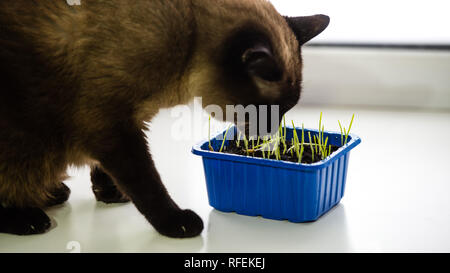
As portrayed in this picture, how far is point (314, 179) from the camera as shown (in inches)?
40.0

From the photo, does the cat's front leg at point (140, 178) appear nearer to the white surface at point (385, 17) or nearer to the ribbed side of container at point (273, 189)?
the ribbed side of container at point (273, 189)

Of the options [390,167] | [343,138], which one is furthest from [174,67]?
[390,167]

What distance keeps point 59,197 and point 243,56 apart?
0.52m

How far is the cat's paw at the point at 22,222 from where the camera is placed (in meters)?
1.04

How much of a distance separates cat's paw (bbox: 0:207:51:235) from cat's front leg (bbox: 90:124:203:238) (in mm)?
176

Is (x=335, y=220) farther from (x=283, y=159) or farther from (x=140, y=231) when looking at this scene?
(x=140, y=231)

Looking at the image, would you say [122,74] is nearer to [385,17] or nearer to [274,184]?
[274,184]

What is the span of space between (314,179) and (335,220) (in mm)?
129

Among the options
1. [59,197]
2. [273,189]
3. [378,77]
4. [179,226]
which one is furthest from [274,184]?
[378,77]

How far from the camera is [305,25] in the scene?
A: 3.60 ft

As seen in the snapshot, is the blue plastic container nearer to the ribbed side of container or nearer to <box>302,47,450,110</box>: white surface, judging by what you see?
the ribbed side of container

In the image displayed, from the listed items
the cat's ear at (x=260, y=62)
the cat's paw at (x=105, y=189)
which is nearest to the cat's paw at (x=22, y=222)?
the cat's paw at (x=105, y=189)

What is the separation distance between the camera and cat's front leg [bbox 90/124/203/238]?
98 centimetres

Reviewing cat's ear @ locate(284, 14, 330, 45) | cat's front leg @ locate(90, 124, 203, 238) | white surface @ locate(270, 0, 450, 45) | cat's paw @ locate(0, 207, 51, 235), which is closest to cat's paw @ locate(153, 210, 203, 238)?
cat's front leg @ locate(90, 124, 203, 238)
